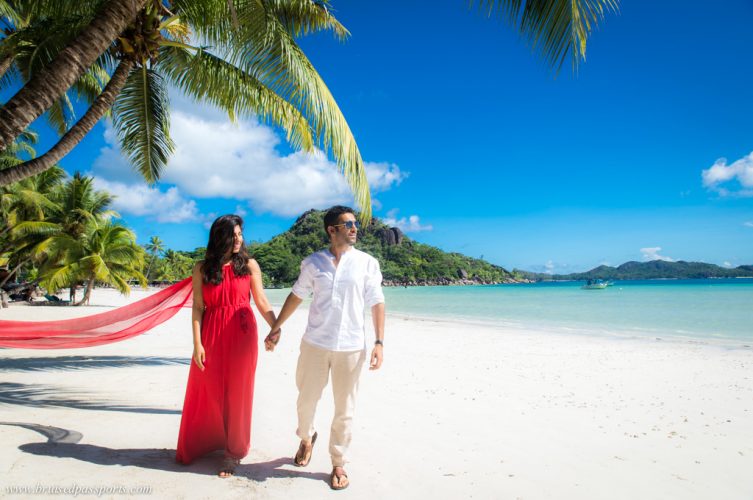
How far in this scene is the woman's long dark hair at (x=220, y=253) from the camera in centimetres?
290

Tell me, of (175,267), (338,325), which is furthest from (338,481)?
(175,267)

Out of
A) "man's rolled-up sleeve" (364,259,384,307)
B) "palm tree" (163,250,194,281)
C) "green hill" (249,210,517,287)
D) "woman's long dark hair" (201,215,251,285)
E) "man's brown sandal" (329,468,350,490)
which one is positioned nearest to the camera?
"man's brown sandal" (329,468,350,490)

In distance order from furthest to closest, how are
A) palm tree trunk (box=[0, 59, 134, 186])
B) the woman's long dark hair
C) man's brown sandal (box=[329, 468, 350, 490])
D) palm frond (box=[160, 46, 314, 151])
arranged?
palm frond (box=[160, 46, 314, 151])
palm tree trunk (box=[0, 59, 134, 186])
the woman's long dark hair
man's brown sandal (box=[329, 468, 350, 490])

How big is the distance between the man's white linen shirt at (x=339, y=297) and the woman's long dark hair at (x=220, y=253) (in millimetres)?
484

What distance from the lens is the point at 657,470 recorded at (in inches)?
122

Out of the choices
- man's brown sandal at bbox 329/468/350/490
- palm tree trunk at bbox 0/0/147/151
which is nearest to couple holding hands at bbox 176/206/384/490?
man's brown sandal at bbox 329/468/350/490

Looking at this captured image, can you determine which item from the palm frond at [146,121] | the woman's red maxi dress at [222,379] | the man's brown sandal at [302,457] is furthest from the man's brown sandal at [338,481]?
the palm frond at [146,121]

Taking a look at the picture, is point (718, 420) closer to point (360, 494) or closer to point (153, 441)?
point (360, 494)

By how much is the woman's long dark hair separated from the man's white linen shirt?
0.48 meters

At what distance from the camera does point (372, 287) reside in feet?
9.21

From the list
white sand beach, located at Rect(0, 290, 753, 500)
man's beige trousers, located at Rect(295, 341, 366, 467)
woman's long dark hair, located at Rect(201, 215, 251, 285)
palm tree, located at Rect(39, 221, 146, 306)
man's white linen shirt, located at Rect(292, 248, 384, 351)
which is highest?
palm tree, located at Rect(39, 221, 146, 306)

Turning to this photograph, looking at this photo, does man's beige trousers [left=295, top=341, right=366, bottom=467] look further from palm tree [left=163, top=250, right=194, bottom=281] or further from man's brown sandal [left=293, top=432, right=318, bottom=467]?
palm tree [left=163, top=250, right=194, bottom=281]

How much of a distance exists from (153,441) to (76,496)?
91cm

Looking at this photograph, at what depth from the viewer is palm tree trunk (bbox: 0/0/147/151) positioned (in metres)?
3.37
